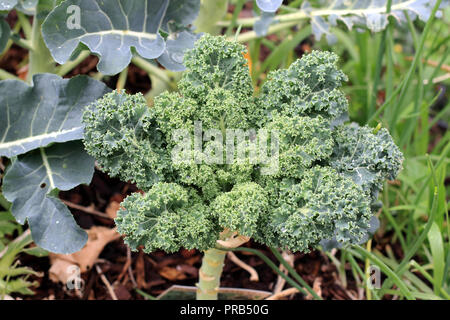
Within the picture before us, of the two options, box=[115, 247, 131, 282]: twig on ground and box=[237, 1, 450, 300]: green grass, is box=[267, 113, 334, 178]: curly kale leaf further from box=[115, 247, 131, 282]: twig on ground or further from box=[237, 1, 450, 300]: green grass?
box=[115, 247, 131, 282]: twig on ground

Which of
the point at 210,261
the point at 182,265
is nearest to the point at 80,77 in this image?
the point at 210,261

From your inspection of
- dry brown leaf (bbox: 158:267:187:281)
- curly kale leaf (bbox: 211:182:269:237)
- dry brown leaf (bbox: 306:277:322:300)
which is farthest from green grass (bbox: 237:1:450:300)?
dry brown leaf (bbox: 158:267:187:281)

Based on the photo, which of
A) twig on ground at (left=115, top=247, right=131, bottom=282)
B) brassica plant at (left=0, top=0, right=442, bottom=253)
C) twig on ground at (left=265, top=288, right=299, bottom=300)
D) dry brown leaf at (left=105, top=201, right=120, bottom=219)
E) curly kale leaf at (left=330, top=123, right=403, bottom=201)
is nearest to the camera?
curly kale leaf at (left=330, top=123, right=403, bottom=201)

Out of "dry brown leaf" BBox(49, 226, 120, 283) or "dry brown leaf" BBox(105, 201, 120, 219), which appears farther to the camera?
"dry brown leaf" BBox(105, 201, 120, 219)

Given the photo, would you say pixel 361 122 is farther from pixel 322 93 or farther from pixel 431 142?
pixel 322 93

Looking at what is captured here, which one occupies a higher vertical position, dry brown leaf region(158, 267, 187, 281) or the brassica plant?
the brassica plant

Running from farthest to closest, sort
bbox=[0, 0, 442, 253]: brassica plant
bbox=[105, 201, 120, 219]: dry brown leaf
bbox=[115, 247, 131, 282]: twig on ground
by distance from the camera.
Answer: bbox=[105, 201, 120, 219]: dry brown leaf < bbox=[115, 247, 131, 282]: twig on ground < bbox=[0, 0, 442, 253]: brassica plant

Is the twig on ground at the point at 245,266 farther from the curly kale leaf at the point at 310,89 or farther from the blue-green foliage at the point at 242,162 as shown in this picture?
the curly kale leaf at the point at 310,89

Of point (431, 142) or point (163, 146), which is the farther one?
point (431, 142)
